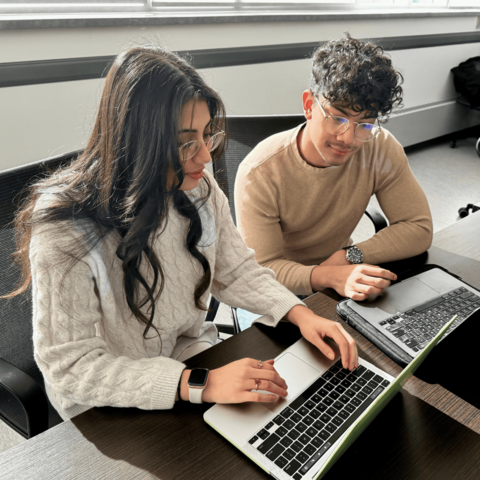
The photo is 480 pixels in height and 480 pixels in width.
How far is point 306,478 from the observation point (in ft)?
1.91

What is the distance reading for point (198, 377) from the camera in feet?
2.33

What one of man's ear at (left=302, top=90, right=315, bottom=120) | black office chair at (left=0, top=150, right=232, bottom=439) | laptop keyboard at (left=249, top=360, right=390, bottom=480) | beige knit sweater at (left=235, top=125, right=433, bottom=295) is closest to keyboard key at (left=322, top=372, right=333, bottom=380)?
laptop keyboard at (left=249, top=360, right=390, bottom=480)

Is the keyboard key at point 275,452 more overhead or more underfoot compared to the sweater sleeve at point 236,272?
more underfoot

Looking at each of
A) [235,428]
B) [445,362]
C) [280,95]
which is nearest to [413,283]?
[445,362]

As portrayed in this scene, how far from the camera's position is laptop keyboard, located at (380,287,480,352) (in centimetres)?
84

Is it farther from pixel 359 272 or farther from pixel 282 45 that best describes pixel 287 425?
pixel 282 45

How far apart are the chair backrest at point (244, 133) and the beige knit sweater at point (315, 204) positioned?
10 centimetres

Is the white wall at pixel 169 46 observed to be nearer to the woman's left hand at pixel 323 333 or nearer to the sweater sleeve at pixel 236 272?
the sweater sleeve at pixel 236 272

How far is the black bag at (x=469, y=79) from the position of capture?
3877mm

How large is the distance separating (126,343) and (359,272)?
0.54 m

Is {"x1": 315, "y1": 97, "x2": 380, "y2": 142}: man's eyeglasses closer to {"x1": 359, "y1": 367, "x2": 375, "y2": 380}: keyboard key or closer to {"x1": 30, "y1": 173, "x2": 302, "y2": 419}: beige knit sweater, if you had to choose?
{"x1": 30, "y1": 173, "x2": 302, "y2": 419}: beige knit sweater

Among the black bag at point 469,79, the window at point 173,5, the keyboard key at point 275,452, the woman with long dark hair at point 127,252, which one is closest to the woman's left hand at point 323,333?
the woman with long dark hair at point 127,252

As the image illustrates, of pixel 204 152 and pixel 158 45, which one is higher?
pixel 158 45

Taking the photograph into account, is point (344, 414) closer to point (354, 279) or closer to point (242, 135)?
point (354, 279)
